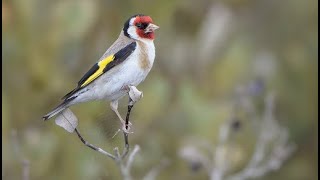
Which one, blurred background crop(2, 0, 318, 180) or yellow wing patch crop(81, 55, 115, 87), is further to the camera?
blurred background crop(2, 0, 318, 180)

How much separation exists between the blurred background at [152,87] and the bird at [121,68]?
1.82 meters

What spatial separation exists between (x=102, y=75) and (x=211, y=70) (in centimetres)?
302

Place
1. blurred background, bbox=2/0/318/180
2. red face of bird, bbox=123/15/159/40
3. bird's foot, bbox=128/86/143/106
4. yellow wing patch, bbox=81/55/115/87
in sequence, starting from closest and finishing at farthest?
bird's foot, bbox=128/86/143/106 < red face of bird, bbox=123/15/159/40 < yellow wing patch, bbox=81/55/115/87 < blurred background, bbox=2/0/318/180

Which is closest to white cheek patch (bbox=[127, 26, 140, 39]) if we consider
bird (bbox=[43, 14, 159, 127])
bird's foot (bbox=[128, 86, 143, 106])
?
bird (bbox=[43, 14, 159, 127])

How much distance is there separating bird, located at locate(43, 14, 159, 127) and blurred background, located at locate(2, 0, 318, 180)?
5.98 feet

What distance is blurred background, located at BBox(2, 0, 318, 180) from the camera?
569cm

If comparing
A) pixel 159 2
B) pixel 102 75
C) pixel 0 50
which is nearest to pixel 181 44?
pixel 159 2

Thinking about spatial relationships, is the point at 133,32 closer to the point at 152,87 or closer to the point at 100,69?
the point at 100,69

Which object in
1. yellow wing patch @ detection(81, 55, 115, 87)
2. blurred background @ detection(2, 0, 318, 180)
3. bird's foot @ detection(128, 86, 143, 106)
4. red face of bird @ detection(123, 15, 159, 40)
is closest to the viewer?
bird's foot @ detection(128, 86, 143, 106)

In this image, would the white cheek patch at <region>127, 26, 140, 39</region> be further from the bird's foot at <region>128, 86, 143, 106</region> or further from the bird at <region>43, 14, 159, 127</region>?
the bird's foot at <region>128, 86, 143, 106</region>

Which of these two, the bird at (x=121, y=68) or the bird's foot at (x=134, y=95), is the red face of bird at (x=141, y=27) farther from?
the bird's foot at (x=134, y=95)

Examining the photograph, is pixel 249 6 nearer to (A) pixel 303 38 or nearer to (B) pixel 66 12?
(A) pixel 303 38

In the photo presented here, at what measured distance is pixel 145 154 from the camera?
5.96m

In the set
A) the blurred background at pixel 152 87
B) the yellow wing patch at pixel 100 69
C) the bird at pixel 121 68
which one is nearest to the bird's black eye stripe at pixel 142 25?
the bird at pixel 121 68
